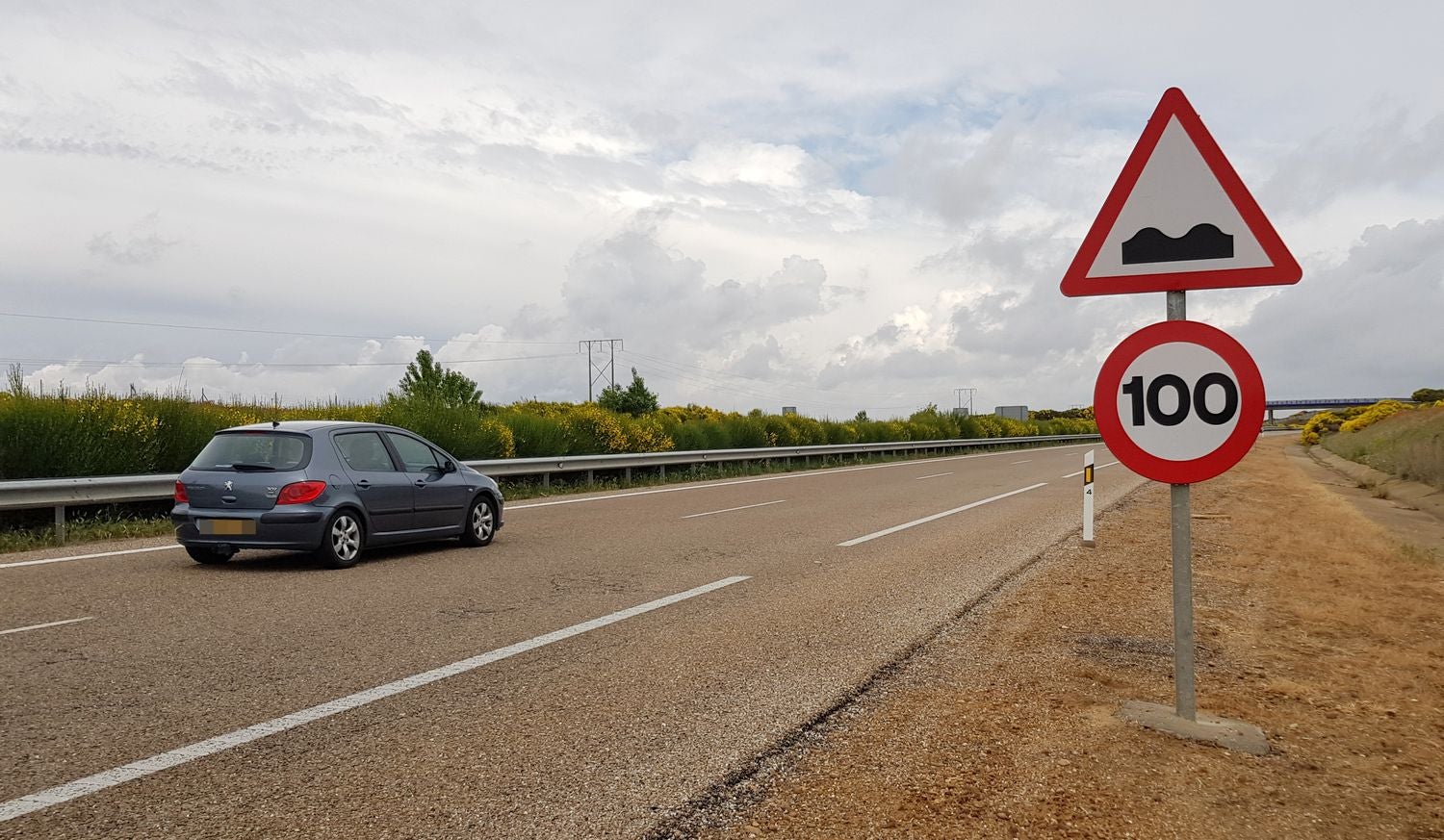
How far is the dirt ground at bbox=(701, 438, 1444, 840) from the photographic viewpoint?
11.7ft

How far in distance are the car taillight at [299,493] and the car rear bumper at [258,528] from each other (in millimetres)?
67

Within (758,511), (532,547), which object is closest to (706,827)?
(532,547)

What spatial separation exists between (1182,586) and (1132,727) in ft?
2.25

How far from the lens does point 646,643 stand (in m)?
6.32

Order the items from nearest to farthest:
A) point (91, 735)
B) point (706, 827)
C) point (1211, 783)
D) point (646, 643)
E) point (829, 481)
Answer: point (706, 827) → point (1211, 783) → point (91, 735) → point (646, 643) → point (829, 481)

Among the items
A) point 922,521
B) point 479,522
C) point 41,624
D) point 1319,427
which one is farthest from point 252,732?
point 1319,427

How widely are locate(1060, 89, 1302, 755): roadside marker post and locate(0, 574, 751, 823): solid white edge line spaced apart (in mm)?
3598

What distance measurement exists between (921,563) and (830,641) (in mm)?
3686

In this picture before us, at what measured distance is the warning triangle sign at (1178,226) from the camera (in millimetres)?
4230

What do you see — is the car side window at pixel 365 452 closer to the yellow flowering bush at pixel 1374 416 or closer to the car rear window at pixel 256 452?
the car rear window at pixel 256 452

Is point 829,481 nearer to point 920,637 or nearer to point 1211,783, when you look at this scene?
point 920,637

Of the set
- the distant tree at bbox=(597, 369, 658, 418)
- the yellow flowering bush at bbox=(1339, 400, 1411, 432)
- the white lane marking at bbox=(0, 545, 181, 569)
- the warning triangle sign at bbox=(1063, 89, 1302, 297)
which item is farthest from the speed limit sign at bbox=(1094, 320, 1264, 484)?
the distant tree at bbox=(597, 369, 658, 418)

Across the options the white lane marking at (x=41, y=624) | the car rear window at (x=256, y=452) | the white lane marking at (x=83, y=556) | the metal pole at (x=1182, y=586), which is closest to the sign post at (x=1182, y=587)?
the metal pole at (x=1182, y=586)

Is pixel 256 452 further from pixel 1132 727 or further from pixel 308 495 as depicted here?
pixel 1132 727
